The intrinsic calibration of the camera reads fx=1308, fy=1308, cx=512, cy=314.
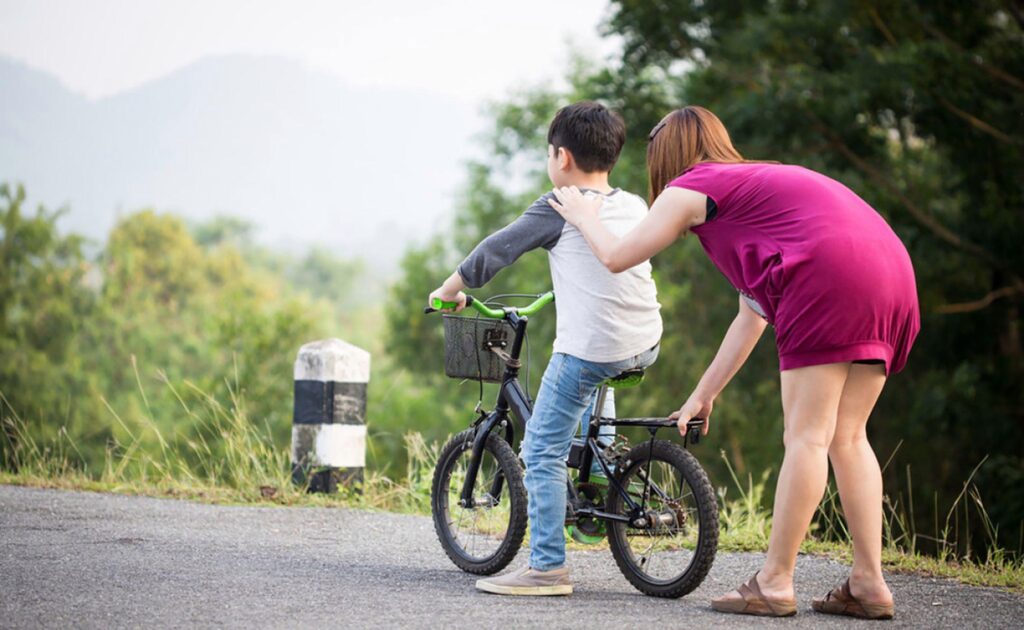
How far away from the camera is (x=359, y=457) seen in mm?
8023

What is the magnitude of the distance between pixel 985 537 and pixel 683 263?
10.2 metres

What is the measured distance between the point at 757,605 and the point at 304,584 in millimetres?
1691

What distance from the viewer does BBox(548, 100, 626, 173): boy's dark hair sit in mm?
4781

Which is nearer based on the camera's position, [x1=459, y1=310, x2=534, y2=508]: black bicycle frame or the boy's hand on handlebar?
the boy's hand on handlebar

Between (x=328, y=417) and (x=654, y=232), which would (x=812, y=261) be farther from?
(x=328, y=417)

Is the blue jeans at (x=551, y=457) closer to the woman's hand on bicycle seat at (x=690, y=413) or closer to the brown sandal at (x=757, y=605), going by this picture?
the woman's hand on bicycle seat at (x=690, y=413)

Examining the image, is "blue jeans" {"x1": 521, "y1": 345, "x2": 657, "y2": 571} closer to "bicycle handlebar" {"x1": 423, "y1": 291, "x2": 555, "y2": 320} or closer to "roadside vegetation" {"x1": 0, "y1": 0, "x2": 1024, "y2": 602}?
"bicycle handlebar" {"x1": 423, "y1": 291, "x2": 555, "y2": 320}

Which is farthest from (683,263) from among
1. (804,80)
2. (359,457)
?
(359,457)

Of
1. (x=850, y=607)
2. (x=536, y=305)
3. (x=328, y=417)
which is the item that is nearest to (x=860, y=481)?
(x=850, y=607)

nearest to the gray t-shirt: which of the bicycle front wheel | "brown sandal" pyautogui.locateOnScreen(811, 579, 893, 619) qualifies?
the bicycle front wheel

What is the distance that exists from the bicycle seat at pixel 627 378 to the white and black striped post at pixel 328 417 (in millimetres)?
3126

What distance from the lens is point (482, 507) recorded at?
548 cm

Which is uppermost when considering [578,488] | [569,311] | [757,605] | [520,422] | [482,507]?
[569,311]

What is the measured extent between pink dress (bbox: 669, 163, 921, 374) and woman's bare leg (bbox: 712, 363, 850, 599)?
0.22 feet
